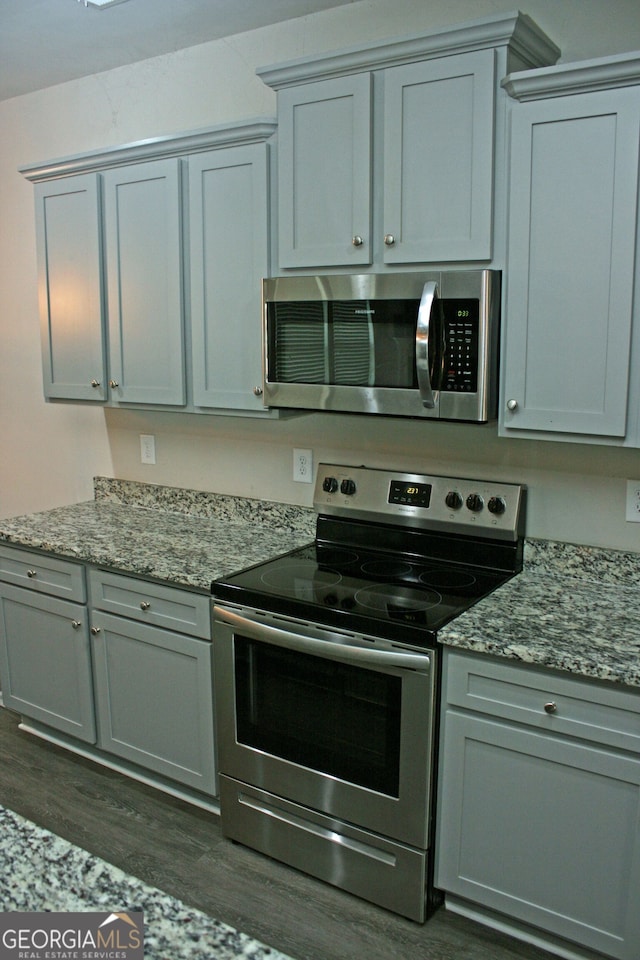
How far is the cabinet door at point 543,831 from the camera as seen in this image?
1.88m

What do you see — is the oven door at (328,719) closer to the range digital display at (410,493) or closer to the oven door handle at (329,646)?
the oven door handle at (329,646)

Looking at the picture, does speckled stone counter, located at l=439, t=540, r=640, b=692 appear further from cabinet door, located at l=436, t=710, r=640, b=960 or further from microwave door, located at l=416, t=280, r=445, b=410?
microwave door, located at l=416, t=280, r=445, b=410

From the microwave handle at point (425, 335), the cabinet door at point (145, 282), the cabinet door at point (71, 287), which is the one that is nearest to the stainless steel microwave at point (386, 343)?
the microwave handle at point (425, 335)

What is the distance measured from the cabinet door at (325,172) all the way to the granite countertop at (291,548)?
0.99 metres

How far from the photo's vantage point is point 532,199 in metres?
2.12

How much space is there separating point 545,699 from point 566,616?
10.5 inches

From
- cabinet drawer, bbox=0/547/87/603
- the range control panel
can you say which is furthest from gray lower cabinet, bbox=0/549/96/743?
the range control panel

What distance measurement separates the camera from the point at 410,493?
8.80 ft

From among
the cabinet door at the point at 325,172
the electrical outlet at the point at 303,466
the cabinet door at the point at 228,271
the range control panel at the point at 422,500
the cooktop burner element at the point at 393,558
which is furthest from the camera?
the electrical outlet at the point at 303,466

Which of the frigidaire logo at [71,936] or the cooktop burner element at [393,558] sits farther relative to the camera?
the cooktop burner element at [393,558]

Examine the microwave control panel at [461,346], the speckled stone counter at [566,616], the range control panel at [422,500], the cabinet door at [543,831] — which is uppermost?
the microwave control panel at [461,346]

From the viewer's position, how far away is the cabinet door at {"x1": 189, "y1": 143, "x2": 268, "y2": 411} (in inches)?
104

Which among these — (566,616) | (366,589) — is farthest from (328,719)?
(566,616)

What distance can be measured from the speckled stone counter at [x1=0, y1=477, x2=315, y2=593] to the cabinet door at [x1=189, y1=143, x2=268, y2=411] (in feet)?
1.60
